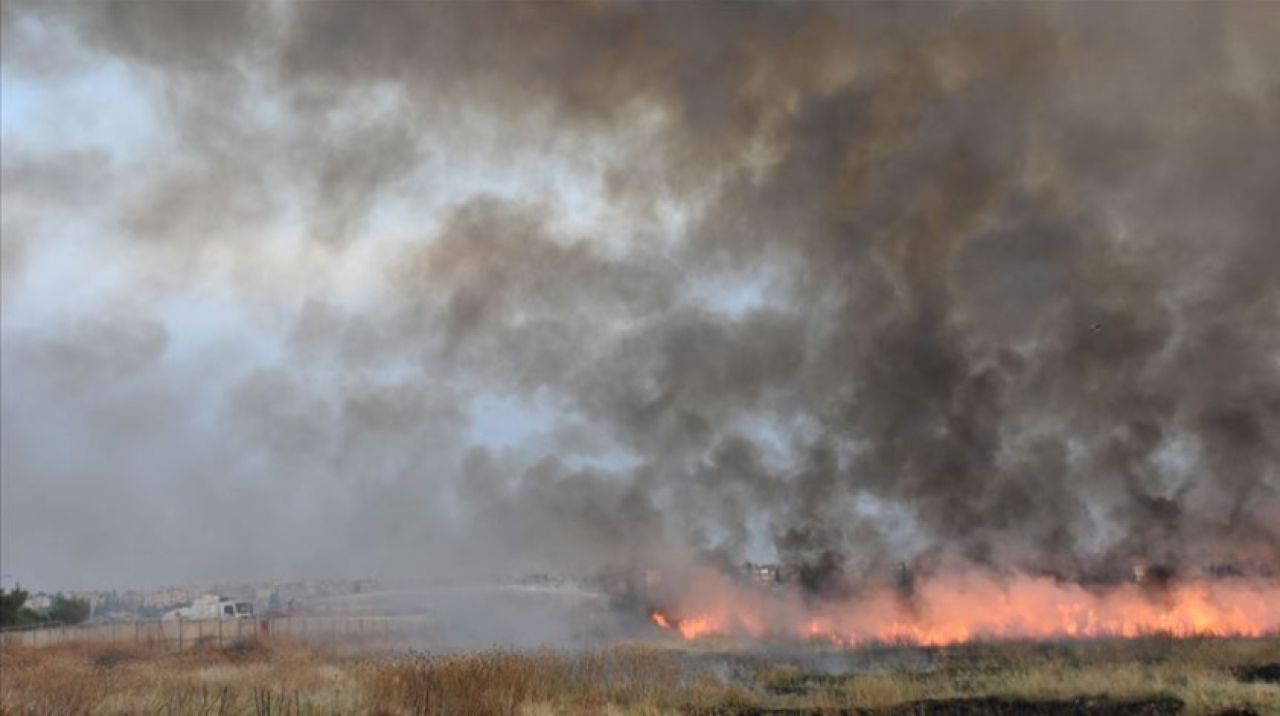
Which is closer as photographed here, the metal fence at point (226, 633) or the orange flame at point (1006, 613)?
the orange flame at point (1006, 613)

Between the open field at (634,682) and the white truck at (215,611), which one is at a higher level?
the white truck at (215,611)

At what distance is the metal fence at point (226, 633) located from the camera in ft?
130

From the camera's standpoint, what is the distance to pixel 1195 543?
41.3 m

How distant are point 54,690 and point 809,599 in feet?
120

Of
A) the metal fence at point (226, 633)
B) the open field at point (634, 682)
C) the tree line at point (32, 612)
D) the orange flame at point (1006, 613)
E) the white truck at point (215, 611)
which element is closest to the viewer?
the open field at point (634, 682)

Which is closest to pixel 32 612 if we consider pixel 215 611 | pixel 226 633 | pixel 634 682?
pixel 215 611

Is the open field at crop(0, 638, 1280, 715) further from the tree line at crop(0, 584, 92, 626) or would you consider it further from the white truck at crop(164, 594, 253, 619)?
the white truck at crop(164, 594, 253, 619)

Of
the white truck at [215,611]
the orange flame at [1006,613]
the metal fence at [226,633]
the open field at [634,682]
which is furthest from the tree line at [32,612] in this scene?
the orange flame at [1006,613]

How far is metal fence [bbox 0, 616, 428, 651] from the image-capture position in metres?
39.6

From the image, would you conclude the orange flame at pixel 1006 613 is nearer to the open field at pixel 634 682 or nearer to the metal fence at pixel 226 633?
the open field at pixel 634 682

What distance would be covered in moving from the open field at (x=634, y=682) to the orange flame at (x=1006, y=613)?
5471 millimetres

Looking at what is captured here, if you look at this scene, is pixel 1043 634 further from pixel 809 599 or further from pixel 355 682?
pixel 355 682

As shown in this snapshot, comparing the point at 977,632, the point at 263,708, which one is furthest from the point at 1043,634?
the point at 263,708

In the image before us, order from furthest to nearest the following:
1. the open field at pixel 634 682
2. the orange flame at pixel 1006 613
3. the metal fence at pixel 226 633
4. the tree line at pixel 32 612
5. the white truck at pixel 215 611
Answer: the white truck at pixel 215 611 → the tree line at pixel 32 612 → the metal fence at pixel 226 633 → the orange flame at pixel 1006 613 → the open field at pixel 634 682
